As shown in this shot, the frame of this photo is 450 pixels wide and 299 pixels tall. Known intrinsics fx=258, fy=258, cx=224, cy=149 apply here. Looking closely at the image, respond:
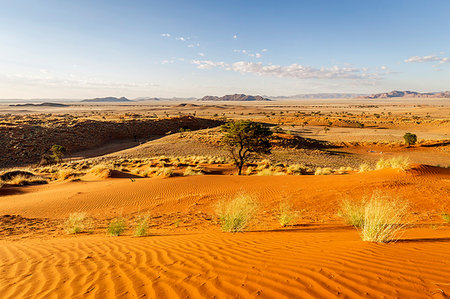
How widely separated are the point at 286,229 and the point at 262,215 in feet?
6.46

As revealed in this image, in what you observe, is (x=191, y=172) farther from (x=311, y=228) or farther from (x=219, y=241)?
(x=219, y=241)

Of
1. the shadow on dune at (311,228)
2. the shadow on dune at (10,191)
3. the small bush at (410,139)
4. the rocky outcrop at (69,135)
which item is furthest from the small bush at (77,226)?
the small bush at (410,139)

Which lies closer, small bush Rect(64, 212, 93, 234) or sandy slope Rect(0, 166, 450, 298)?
sandy slope Rect(0, 166, 450, 298)

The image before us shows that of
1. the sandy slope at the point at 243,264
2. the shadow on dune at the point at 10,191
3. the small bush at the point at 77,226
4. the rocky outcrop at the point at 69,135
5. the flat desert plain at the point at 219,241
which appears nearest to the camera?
the sandy slope at the point at 243,264

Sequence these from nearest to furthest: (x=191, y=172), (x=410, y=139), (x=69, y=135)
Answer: (x=191, y=172) → (x=410, y=139) → (x=69, y=135)

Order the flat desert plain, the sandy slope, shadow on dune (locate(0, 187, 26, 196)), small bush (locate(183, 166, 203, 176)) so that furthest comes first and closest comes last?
small bush (locate(183, 166, 203, 176))
shadow on dune (locate(0, 187, 26, 196))
the flat desert plain
the sandy slope

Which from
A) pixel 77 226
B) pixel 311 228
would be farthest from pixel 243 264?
pixel 77 226

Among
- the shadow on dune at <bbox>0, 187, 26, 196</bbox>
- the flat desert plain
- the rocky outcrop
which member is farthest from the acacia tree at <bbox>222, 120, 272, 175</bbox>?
the rocky outcrop

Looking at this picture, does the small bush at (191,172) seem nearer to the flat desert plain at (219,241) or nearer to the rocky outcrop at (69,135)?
the flat desert plain at (219,241)

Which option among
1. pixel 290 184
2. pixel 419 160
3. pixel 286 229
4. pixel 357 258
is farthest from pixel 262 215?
pixel 419 160

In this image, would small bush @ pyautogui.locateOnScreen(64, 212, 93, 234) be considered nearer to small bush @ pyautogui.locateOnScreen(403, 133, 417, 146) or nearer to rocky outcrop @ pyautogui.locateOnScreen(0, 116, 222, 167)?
rocky outcrop @ pyautogui.locateOnScreen(0, 116, 222, 167)

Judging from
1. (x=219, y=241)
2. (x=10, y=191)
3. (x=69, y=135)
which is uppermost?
(x=219, y=241)

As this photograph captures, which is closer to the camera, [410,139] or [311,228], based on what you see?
[311,228]

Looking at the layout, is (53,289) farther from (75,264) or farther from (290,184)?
(290,184)
